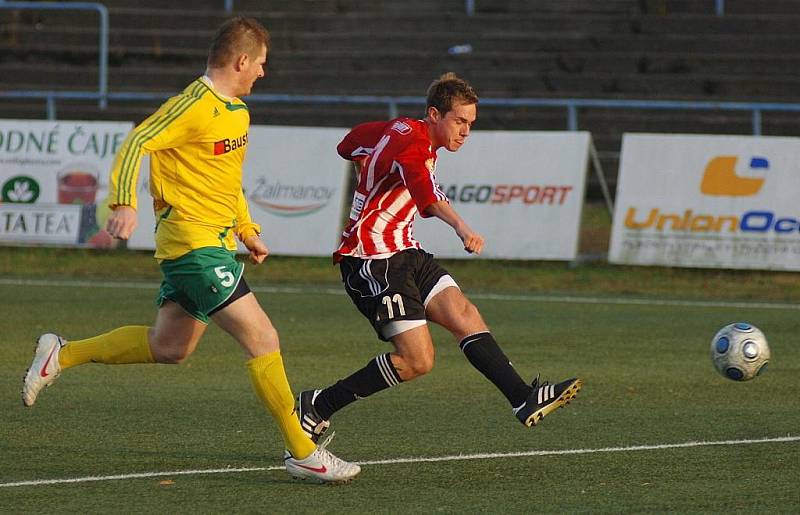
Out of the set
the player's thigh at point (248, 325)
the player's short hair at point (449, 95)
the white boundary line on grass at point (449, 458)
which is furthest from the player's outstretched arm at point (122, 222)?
the player's short hair at point (449, 95)

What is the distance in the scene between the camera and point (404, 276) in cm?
761

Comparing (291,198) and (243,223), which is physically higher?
(243,223)

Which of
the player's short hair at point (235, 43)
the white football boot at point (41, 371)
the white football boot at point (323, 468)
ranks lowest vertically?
the white football boot at point (323, 468)

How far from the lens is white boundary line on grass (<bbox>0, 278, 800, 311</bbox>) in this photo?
14.8 meters

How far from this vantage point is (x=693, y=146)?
53.3 feet

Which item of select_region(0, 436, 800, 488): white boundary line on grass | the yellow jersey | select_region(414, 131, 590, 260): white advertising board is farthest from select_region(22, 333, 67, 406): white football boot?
select_region(414, 131, 590, 260): white advertising board

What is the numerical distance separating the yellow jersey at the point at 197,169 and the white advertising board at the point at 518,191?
9.59 metres

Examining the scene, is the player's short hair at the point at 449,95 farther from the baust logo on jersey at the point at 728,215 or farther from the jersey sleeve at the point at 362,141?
the baust logo on jersey at the point at 728,215

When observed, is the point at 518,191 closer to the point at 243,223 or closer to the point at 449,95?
the point at 449,95

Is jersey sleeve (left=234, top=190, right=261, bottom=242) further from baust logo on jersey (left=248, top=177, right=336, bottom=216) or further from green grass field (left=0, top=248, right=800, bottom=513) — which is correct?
baust logo on jersey (left=248, top=177, right=336, bottom=216)

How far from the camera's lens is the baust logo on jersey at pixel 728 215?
52.0 ft

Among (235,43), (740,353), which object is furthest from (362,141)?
(740,353)

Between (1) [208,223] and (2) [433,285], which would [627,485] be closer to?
(2) [433,285]

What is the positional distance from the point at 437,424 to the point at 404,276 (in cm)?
125
